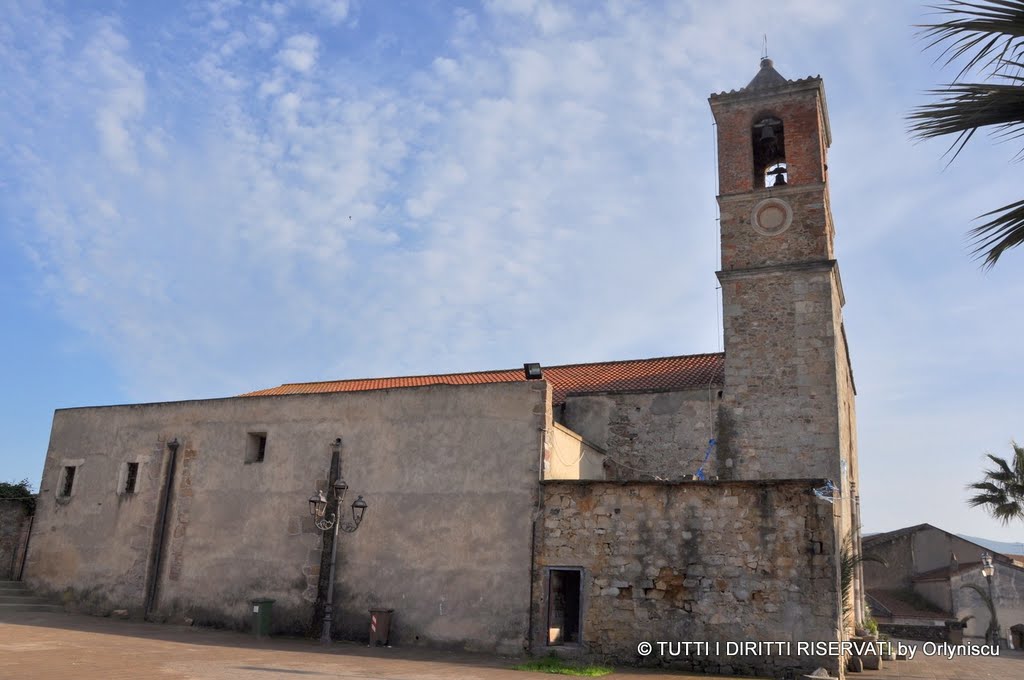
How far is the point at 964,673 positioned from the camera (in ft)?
46.8

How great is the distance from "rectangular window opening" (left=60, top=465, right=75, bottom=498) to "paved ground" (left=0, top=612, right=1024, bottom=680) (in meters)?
3.35

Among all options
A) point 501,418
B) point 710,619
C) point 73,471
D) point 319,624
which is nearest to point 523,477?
point 501,418

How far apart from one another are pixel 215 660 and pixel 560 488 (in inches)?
244

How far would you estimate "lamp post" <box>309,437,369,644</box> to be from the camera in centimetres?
1438

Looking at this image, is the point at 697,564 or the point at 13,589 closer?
the point at 697,564

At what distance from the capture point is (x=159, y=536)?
17125 millimetres

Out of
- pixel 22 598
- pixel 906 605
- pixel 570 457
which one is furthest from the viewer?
pixel 906 605

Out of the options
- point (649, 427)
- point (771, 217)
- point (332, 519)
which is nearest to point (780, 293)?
point (771, 217)

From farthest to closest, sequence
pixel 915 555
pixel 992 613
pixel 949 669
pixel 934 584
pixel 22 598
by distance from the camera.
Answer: pixel 915 555 < pixel 934 584 < pixel 992 613 < pixel 22 598 < pixel 949 669

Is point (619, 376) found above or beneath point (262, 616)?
above

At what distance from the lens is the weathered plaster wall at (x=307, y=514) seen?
14062 millimetres

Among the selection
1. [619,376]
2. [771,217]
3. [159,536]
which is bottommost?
[159,536]

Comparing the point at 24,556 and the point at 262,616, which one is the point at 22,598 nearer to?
→ the point at 24,556

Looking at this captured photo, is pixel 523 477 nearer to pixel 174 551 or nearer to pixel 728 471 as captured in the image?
pixel 728 471
